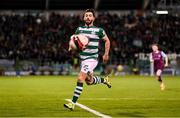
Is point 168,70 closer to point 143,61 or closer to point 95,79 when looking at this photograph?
point 143,61

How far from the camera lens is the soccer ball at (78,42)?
1224cm

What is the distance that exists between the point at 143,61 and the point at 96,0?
1032 centimetres

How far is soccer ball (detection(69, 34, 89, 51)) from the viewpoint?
12.2m

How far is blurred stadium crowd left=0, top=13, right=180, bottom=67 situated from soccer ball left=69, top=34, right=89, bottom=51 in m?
31.3

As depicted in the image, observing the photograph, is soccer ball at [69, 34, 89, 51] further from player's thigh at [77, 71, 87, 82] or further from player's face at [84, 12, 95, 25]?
player's thigh at [77, 71, 87, 82]

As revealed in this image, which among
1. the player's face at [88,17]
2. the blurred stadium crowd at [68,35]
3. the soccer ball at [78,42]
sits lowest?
the blurred stadium crowd at [68,35]

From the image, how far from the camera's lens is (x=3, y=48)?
4484 centimetres

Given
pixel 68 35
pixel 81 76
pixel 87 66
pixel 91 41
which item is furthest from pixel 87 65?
pixel 68 35

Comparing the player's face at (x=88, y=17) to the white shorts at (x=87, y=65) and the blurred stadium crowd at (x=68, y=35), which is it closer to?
the white shorts at (x=87, y=65)

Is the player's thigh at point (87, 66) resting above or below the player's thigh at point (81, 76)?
above

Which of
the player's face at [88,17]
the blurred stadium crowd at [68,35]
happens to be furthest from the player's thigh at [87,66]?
the blurred stadium crowd at [68,35]

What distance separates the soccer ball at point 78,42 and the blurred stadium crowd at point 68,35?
31.3m

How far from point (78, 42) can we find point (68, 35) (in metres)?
36.3

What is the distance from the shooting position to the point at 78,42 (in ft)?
40.4
